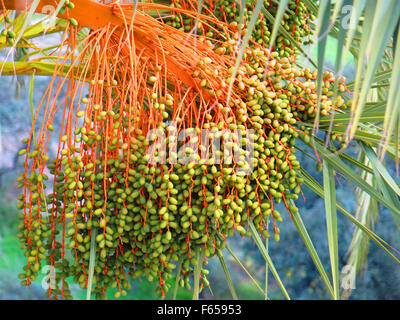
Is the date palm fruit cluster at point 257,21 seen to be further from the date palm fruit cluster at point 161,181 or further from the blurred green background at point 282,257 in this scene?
the blurred green background at point 282,257

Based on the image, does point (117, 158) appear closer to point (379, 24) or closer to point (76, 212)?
point (76, 212)

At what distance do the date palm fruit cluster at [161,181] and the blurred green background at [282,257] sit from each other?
96.1 inches

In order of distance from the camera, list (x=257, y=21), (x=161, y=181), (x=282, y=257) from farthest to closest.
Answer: (x=282, y=257), (x=257, y=21), (x=161, y=181)

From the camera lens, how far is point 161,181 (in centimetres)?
87

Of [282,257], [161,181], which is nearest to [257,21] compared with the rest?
[161,181]

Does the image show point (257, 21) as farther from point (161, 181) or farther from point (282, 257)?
point (282, 257)

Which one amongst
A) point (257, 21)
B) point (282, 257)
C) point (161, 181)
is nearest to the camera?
point (161, 181)

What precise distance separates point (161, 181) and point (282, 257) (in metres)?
2.91

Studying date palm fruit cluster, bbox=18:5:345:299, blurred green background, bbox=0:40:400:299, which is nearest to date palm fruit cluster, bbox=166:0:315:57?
date palm fruit cluster, bbox=18:5:345:299

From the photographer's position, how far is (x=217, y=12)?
120 cm

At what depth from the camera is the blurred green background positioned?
3.39 metres

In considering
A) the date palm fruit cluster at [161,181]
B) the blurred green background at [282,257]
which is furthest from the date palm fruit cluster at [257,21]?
the blurred green background at [282,257]

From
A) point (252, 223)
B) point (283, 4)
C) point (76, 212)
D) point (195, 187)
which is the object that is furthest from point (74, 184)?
point (283, 4)
